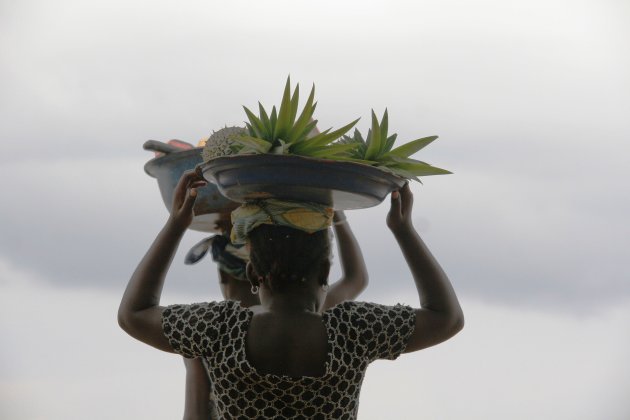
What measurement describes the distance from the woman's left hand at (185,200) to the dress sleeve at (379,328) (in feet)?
1.79

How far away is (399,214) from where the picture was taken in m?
2.85

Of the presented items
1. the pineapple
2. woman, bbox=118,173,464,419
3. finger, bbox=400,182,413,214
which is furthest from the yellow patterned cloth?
finger, bbox=400,182,413,214

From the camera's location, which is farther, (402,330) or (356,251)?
(356,251)

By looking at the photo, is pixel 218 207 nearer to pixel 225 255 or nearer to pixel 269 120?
pixel 225 255

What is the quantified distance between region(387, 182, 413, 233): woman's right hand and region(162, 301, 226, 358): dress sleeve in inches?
22.9

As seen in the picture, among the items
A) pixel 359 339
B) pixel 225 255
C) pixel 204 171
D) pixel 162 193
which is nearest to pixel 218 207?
pixel 162 193

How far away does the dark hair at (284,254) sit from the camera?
8.68 feet

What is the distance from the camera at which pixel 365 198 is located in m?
2.72

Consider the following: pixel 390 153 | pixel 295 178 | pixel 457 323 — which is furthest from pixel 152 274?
pixel 457 323

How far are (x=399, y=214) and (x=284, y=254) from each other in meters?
0.41

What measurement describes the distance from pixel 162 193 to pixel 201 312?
3.70ft

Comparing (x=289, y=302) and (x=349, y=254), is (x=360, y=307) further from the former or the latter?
(x=349, y=254)

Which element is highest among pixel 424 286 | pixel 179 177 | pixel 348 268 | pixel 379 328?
pixel 179 177

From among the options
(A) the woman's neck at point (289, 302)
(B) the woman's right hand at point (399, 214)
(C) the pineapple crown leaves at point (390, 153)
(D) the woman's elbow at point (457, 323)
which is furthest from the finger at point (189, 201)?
(D) the woman's elbow at point (457, 323)
